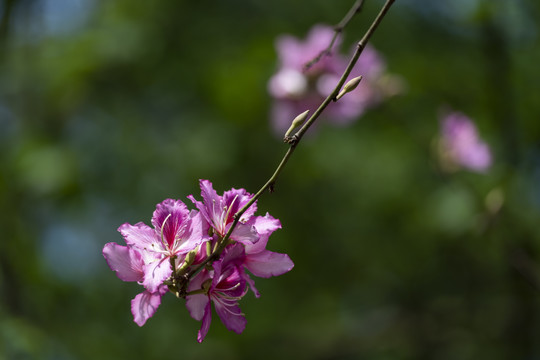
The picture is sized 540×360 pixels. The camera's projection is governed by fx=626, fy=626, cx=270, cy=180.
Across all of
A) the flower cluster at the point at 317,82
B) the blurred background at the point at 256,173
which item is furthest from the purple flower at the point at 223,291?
the blurred background at the point at 256,173

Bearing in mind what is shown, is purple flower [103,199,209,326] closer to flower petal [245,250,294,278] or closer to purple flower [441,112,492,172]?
flower petal [245,250,294,278]

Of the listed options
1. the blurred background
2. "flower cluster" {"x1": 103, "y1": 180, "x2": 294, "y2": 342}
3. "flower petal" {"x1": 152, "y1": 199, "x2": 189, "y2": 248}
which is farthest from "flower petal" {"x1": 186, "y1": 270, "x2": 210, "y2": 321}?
the blurred background

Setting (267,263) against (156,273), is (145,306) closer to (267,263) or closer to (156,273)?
(156,273)

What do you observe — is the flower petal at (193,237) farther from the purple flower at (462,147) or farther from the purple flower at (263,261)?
the purple flower at (462,147)

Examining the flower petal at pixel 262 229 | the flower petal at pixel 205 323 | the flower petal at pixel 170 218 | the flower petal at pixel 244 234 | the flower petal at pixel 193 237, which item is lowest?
the flower petal at pixel 205 323

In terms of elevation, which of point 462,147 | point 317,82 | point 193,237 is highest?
point 193,237

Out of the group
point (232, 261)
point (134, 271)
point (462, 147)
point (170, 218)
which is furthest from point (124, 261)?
point (462, 147)
